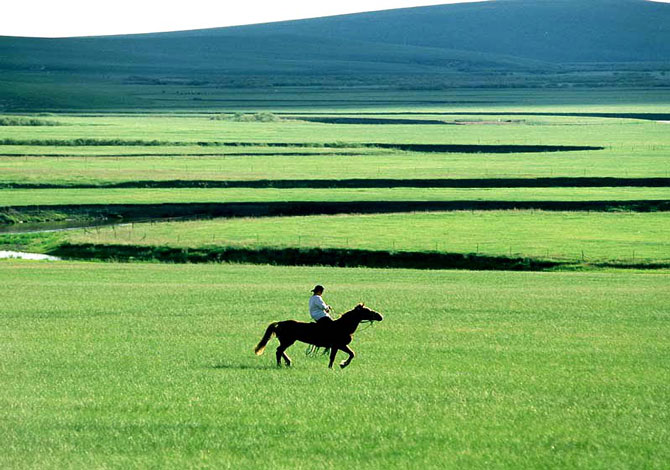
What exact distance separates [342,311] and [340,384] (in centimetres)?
1045

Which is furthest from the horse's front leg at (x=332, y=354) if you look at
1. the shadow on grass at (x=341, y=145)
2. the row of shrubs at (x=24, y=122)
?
the row of shrubs at (x=24, y=122)

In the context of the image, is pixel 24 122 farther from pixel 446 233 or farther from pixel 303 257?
pixel 303 257

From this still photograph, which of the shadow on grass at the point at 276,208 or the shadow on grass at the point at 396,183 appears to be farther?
the shadow on grass at the point at 396,183

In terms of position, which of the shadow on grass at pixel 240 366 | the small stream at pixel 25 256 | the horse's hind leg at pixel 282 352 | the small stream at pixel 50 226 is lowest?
the small stream at pixel 50 226

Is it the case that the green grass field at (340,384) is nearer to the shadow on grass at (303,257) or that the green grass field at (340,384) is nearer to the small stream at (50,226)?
the shadow on grass at (303,257)

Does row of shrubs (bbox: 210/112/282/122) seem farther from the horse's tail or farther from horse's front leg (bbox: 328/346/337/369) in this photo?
horse's front leg (bbox: 328/346/337/369)

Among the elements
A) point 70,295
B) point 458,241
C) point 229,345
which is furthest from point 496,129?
point 229,345

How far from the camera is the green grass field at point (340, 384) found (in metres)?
14.4

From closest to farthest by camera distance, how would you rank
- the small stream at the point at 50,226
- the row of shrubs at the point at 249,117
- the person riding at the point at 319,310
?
1. the person riding at the point at 319,310
2. the small stream at the point at 50,226
3. the row of shrubs at the point at 249,117

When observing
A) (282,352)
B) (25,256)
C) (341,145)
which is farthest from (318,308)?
(341,145)

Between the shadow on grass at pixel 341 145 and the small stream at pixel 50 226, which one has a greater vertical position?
the small stream at pixel 50 226

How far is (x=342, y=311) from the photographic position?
29.0m

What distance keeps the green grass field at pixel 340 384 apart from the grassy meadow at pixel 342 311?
6cm

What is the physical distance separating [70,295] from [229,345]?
11777mm
